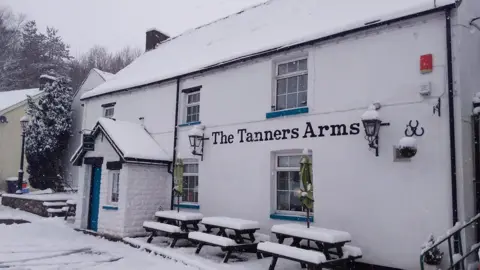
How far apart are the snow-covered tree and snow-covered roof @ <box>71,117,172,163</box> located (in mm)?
9217

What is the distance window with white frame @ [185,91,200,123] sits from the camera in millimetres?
12328

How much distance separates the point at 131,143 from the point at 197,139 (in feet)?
7.23

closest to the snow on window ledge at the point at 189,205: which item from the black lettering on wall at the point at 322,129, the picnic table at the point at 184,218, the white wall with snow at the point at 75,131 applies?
the picnic table at the point at 184,218

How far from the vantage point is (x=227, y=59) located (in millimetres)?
10992

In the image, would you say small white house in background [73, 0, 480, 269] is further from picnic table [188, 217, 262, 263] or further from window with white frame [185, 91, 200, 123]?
picnic table [188, 217, 262, 263]

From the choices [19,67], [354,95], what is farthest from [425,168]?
[19,67]

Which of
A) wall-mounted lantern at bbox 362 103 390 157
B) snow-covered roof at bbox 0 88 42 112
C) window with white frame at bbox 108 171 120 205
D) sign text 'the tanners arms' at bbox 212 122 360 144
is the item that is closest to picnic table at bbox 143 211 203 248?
window with white frame at bbox 108 171 120 205

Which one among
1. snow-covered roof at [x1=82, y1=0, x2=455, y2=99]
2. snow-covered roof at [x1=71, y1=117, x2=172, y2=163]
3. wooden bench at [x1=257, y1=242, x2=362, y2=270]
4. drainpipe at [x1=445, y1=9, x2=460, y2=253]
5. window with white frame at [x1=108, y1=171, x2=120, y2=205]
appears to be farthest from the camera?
window with white frame at [x1=108, y1=171, x2=120, y2=205]

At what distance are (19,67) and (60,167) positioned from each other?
18707mm

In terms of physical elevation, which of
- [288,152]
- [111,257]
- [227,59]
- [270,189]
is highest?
[227,59]

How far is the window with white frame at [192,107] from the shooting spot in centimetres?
1233

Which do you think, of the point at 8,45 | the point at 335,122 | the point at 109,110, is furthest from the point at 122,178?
the point at 8,45

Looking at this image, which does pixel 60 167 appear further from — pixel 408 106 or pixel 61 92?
pixel 408 106

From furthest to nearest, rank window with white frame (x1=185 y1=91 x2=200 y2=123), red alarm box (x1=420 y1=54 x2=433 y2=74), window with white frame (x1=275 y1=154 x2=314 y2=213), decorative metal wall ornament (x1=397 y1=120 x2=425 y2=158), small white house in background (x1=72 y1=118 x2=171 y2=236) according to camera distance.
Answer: window with white frame (x1=185 y1=91 x2=200 y2=123) → small white house in background (x1=72 y1=118 x2=171 y2=236) → window with white frame (x1=275 y1=154 x2=314 y2=213) → red alarm box (x1=420 y1=54 x2=433 y2=74) → decorative metal wall ornament (x1=397 y1=120 x2=425 y2=158)
